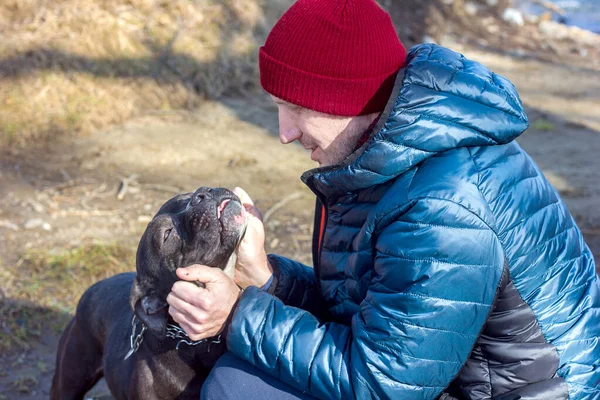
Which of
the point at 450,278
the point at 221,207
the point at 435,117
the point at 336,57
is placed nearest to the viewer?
the point at 450,278

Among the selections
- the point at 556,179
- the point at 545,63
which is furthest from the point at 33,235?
the point at 545,63

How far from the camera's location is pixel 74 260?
210 inches

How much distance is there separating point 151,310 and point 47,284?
2251 millimetres

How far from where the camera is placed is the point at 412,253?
238 centimetres

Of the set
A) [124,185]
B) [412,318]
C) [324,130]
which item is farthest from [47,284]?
[412,318]

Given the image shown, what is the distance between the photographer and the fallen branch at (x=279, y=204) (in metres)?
6.31

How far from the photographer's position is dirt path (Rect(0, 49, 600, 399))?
571 cm

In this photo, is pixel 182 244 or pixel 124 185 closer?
pixel 182 244

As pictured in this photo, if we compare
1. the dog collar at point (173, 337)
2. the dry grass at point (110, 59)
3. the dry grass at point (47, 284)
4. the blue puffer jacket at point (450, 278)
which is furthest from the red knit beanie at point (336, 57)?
the dry grass at point (110, 59)

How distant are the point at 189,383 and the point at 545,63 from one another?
33.8 ft

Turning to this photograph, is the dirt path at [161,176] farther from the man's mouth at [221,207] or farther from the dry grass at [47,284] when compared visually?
the man's mouth at [221,207]

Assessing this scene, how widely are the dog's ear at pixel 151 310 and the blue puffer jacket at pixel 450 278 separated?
0.55 meters

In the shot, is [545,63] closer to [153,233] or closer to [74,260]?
[74,260]

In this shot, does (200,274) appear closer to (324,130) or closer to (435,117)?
(324,130)
